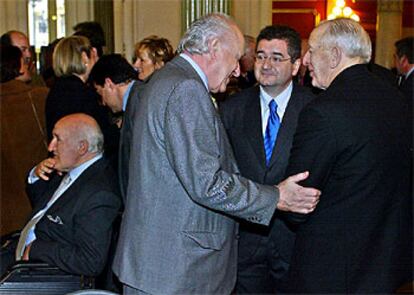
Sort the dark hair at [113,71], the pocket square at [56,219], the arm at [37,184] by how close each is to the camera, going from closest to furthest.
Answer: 1. the pocket square at [56,219]
2. the arm at [37,184]
3. the dark hair at [113,71]

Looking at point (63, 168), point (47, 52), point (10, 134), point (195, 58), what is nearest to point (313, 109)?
point (195, 58)

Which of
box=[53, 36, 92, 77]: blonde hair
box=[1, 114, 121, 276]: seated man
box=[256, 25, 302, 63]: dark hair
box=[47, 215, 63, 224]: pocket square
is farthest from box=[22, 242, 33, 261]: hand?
box=[256, 25, 302, 63]: dark hair

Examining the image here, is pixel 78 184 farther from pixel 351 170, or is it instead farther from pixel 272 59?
pixel 351 170

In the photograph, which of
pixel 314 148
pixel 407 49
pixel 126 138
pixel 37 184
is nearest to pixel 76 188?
pixel 126 138

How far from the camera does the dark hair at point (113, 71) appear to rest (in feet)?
12.4

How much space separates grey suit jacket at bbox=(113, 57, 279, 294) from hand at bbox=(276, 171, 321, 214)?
58 millimetres

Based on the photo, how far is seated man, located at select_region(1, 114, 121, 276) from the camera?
2980mm

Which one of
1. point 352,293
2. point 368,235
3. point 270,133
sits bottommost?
point 352,293

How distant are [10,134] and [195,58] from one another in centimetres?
167

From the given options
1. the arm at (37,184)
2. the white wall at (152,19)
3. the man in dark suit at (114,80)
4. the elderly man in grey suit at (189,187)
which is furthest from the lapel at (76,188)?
the white wall at (152,19)

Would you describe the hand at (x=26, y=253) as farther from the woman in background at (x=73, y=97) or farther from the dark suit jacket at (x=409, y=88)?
the dark suit jacket at (x=409, y=88)

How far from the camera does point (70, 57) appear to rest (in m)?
4.10

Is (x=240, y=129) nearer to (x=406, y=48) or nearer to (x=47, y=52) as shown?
(x=47, y=52)

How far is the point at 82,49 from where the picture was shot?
13.6ft
